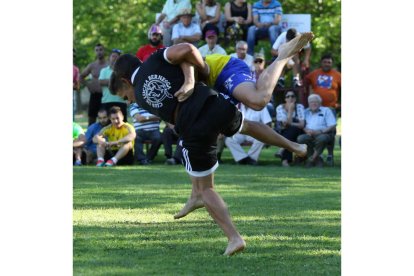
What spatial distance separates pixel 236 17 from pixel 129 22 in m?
19.0

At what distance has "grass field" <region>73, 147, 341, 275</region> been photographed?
242 inches

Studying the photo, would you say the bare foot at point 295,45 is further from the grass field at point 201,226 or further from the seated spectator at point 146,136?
the seated spectator at point 146,136

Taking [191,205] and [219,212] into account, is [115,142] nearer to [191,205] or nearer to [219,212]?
[191,205]

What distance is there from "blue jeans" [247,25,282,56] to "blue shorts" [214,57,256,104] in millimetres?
9613

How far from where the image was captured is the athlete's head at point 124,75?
713 cm

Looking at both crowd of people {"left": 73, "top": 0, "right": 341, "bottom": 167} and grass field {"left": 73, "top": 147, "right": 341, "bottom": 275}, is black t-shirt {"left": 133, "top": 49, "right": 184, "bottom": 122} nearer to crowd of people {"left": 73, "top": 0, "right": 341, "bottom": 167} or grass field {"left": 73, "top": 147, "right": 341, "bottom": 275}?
grass field {"left": 73, "top": 147, "right": 341, "bottom": 275}

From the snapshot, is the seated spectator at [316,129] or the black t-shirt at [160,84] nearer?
the black t-shirt at [160,84]

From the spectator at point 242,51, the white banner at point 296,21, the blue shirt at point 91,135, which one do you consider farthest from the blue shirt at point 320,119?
the blue shirt at point 91,135

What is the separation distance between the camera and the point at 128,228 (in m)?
7.79

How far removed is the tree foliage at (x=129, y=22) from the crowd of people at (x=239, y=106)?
501 inches

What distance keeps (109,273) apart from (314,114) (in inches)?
397

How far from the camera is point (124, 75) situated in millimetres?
7164

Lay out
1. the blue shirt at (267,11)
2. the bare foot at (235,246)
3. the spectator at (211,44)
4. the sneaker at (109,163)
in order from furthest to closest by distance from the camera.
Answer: the blue shirt at (267,11), the spectator at (211,44), the sneaker at (109,163), the bare foot at (235,246)
